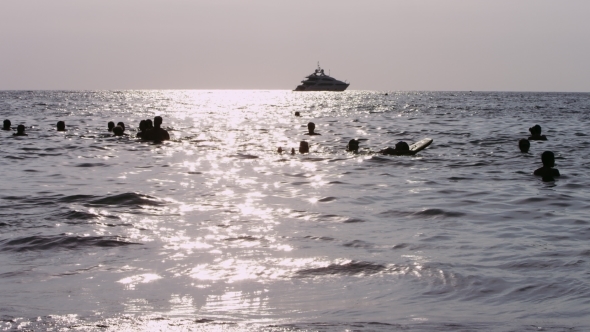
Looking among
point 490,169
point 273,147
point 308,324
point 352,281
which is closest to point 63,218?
point 352,281

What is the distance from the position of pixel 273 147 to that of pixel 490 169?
36.5 ft

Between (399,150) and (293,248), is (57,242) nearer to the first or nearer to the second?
(293,248)

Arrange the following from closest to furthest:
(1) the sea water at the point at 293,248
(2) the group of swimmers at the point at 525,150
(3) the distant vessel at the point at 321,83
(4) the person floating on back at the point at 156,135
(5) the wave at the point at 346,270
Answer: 1. (1) the sea water at the point at 293,248
2. (5) the wave at the point at 346,270
3. (2) the group of swimmers at the point at 525,150
4. (4) the person floating on back at the point at 156,135
5. (3) the distant vessel at the point at 321,83

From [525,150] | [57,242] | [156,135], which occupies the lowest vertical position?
[57,242]

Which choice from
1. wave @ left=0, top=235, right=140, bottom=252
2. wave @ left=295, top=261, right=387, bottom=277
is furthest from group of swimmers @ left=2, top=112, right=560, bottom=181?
wave @ left=0, top=235, right=140, bottom=252

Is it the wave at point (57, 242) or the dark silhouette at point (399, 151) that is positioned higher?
the dark silhouette at point (399, 151)

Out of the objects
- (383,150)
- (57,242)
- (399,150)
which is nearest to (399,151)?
(399,150)

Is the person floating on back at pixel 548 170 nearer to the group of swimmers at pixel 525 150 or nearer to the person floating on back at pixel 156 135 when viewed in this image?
the group of swimmers at pixel 525 150

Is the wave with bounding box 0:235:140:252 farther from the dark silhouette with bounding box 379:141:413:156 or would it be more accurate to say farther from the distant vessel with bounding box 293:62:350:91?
the distant vessel with bounding box 293:62:350:91

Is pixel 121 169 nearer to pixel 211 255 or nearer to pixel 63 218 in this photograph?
pixel 63 218

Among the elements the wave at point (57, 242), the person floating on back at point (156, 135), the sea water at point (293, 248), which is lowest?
the wave at point (57, 242)

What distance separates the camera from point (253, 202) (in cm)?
1412

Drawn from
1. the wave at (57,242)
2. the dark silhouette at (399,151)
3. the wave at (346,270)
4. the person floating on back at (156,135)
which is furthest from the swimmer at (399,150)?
the wave at (346,270)

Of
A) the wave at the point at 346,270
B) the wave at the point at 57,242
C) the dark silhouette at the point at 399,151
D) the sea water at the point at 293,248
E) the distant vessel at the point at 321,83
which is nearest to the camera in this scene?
the sea water at the point at 293,248
